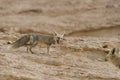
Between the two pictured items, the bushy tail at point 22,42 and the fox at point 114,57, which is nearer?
the bushy tail at point 22,42

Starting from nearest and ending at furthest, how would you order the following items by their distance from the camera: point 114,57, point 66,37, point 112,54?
point 114,57
point 112,54
point 66,37

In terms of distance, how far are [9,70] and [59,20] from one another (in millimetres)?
8601

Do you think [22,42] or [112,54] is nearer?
[22,42]

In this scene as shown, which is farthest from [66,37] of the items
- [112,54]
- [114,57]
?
[114,57]

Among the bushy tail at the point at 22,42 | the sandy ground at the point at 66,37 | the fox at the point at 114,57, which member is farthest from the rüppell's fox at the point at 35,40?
the fox at the point at 114,57

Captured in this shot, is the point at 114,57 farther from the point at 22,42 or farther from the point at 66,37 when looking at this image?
the point at 66,37

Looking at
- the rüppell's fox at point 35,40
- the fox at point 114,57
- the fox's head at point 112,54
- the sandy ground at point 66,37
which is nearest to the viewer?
the sandy ground at point 66,37

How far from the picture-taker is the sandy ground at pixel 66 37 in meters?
11.1

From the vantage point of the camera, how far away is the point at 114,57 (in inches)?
511

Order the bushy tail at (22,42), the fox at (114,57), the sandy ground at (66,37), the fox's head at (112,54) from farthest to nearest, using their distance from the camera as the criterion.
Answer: the fox's head at (112,54) → the fox at (114,57) → the bushy tail at (22,42) → the sandy ground at (66,37)

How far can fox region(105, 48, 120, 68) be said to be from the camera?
1283 centimetres

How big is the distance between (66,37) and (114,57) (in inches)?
162

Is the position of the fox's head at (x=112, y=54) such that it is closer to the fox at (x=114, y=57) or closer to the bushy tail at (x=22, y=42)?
the fox at (x=114, y=57)

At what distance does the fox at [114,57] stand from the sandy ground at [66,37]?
198mm
